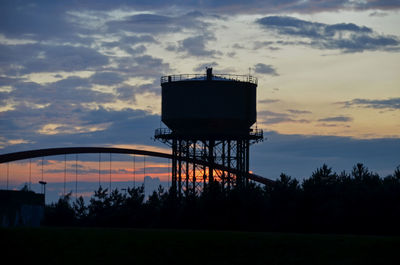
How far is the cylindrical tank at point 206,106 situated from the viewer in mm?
82500

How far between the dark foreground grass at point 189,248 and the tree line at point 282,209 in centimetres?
1637

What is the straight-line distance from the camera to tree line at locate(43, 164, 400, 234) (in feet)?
199

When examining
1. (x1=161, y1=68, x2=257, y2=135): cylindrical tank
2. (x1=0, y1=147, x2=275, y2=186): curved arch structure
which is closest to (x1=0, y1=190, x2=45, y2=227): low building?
(x1=0, y1=147, x2=275, y2=186): curved arch structure

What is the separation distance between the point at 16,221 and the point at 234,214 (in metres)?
19.7

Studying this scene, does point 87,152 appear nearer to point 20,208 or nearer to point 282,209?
point 20,208

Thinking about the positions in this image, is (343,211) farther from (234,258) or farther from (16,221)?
(16,221)

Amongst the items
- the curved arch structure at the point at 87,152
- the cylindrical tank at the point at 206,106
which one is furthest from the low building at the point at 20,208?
the cylindrical tank at the point at 206,106

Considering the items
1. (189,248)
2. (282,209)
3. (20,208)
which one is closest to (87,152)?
(20,208)

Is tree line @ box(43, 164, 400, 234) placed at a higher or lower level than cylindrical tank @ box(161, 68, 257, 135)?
lower

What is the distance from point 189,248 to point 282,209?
22406mm

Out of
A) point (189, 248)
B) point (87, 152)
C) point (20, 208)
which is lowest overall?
point (189, 248)

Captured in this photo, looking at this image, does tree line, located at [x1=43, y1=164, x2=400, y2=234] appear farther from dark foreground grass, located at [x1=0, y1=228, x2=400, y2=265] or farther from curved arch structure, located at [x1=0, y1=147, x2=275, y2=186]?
dark foreground grass, located at [x1=0, y1=228, x2=400, y2=265]

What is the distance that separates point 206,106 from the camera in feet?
271

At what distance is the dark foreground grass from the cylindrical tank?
35245mm
